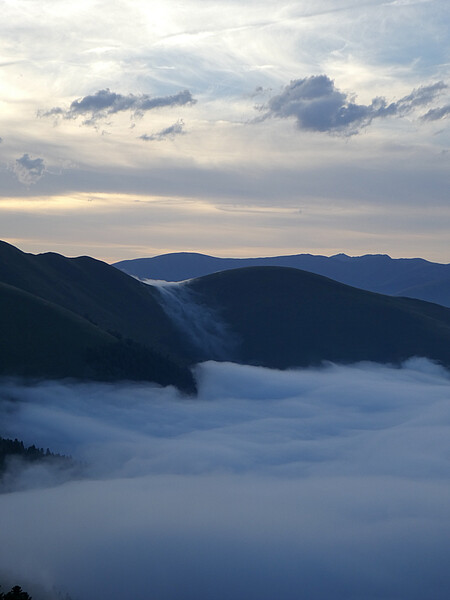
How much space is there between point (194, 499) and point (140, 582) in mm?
51224

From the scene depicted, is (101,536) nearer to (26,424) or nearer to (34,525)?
(34,525)

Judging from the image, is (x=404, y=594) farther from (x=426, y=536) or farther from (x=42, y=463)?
(x=42, y=463)

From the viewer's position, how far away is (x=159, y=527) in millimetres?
164625

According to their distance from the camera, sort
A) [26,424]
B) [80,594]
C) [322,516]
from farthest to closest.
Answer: [26,424] → [322,516] → [80,594]

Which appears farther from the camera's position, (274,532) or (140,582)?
(274,532)

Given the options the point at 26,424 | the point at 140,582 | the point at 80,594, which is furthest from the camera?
the point at 26,424

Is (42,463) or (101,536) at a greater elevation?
(42,463)

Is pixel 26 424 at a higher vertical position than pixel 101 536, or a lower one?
higher

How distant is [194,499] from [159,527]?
2320cm

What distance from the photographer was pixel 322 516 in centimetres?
18038

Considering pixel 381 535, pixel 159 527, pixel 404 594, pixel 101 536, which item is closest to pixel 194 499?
pixel 159 527

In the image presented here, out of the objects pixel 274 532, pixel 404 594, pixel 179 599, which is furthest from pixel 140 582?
pixel 404 594

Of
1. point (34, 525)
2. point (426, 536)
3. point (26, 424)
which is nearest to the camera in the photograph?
point (34, 525)

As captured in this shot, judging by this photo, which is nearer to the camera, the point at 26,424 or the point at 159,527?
Answer: the point at 159,527
